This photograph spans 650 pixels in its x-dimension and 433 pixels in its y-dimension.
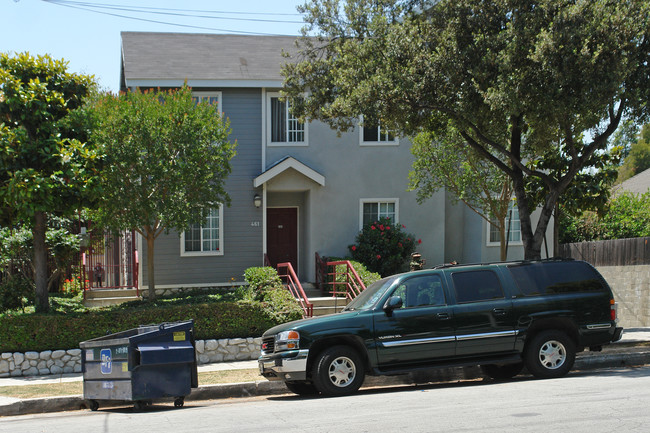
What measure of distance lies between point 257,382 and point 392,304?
9.00 feet

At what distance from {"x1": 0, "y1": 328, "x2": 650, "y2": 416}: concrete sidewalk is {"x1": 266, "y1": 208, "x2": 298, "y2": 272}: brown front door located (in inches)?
275

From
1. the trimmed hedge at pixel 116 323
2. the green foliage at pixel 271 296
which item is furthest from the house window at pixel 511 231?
the trimmed hedge at pixel 116 323

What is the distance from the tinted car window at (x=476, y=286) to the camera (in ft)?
33.4

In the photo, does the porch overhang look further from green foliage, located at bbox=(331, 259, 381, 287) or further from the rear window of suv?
the rear window of suv

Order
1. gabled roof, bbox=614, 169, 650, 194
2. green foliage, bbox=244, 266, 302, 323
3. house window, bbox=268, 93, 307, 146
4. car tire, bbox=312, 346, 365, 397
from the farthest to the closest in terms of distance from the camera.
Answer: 1. gabled roof, bbox=614, 169, 650, 194
2. house window, bbox=268, 93, 307, 146
3. green foliage, bbox=244, 266, 302, 323
4. car tire, bbox=312, 346, 365, 397

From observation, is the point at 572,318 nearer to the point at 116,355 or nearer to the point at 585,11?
the point at 585,11

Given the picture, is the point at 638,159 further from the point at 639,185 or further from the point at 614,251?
the point at 614,251

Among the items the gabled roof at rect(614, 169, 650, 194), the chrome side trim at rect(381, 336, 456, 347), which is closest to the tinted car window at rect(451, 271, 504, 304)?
the chrome side trim at rect(381, 336, 456, 347)

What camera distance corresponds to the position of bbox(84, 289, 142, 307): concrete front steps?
55.9ft

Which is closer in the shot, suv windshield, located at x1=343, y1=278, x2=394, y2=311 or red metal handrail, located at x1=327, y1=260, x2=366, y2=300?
suv windshield, located at x1=343, y1=278, x2=394, y2=311

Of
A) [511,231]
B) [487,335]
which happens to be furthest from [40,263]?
[511,231]

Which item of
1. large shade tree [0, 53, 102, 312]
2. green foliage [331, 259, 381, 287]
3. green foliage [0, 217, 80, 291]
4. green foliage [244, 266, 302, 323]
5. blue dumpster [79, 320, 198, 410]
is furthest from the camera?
green foliage [0, 217, 80, 291]

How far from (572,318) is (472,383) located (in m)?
1.85

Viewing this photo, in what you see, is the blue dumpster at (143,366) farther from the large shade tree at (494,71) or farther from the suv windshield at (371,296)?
the large shade tree at (494,71)
